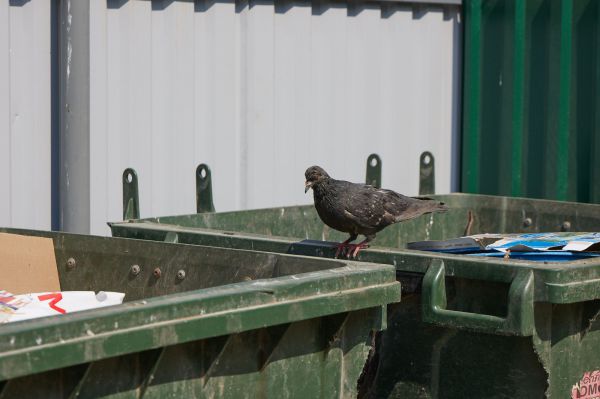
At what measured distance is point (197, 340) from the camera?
258cm

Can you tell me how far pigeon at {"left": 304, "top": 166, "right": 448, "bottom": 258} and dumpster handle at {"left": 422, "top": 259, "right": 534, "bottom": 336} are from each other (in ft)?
2.12

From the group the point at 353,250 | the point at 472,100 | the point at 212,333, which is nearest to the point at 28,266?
the point at 353,250

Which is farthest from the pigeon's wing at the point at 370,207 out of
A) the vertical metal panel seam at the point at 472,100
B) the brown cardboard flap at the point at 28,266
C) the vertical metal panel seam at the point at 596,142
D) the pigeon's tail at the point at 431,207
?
the vertical metal panel seam at the point at 472,100

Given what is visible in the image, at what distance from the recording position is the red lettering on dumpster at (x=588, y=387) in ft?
11.6

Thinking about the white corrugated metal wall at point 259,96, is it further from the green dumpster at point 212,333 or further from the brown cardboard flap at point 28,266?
the green dumpster at point 212,333

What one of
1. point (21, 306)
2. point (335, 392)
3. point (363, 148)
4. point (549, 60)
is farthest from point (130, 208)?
point (549, 60)

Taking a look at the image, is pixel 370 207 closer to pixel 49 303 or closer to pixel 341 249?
pixel 341 249

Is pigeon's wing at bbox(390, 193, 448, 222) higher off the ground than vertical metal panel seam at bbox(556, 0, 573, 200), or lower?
lower

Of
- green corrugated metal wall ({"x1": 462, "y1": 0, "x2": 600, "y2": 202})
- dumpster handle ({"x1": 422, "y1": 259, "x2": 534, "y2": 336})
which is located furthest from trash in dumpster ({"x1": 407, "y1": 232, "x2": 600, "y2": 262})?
green corrugated metal wall ({"x1": 462, "y1": 0, "x2": 600, "y2": 202})

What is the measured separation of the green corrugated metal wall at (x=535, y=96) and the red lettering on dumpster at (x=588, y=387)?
307cm

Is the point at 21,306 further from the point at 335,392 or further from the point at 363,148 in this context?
the point at 363,148

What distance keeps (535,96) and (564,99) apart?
20 centimetres

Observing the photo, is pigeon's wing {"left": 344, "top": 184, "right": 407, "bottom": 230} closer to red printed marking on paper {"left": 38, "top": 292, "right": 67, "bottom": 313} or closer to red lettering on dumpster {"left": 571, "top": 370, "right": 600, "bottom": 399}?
red lettering on dumpster {"left": 571, "top": 370, "right": 600, "bottom": 399}

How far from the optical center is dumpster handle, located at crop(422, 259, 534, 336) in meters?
3.23
